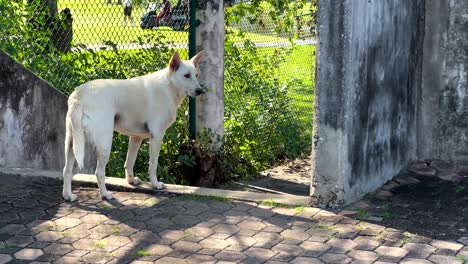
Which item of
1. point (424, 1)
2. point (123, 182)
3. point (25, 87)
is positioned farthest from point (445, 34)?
point (25, 87)

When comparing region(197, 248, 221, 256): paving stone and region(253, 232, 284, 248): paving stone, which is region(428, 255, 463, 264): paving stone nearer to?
region(253, 232, 284, 248): paving stone

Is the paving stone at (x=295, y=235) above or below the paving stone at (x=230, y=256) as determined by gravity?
above

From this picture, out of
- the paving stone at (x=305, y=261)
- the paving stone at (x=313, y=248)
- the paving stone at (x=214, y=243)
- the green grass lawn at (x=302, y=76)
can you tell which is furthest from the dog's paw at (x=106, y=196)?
the green grass lawn at (x=302, y=76)

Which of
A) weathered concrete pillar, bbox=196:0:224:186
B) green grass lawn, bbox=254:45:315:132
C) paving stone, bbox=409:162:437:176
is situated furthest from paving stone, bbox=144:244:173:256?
green grass lawn, bbox=254:45:315:132

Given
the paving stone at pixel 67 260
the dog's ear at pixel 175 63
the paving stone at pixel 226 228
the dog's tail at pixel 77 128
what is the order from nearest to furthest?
the paving stone at pixel 67 260 < the paving stone at pixel 226 228 < the dog's tail at pixel 77 128 < the dog's ear at pixel 175 63

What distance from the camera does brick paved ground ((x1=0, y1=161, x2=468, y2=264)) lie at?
18.7 feet

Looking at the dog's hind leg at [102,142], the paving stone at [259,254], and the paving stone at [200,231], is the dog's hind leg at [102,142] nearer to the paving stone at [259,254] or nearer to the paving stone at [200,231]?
the paving stone at [200,231]

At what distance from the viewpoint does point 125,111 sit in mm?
7012

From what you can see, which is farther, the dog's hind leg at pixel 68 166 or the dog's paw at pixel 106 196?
the dog's paw at pixel 106 196

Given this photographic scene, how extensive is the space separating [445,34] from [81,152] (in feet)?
13.4

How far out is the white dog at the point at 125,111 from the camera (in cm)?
670

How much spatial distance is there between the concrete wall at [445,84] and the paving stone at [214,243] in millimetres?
3359

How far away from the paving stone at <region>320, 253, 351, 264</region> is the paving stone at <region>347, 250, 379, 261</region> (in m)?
0.06

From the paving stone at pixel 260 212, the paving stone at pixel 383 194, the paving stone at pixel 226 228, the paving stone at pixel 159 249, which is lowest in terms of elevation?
the paving stone at pixel 159 249
